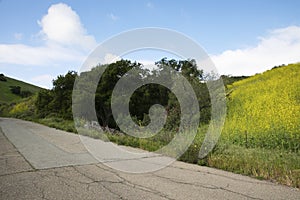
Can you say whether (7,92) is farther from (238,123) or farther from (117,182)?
(117,182)

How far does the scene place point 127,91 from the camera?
19750mm

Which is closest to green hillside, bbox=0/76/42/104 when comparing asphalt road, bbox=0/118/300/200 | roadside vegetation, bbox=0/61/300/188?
roadside vegetation, bbox=0/61/300/188

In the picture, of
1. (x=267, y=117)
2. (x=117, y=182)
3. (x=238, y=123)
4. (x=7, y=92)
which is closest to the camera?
(x=117, y=182)

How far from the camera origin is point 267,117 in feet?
36.4

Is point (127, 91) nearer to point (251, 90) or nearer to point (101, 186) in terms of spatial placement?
point (251, 90)

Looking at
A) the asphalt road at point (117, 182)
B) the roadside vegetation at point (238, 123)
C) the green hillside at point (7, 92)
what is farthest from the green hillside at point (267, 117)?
the green hillside at point (7, 92)

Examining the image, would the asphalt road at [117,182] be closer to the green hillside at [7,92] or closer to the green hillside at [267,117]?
the green hillside at [267,117]

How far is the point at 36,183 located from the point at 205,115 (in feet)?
34.8

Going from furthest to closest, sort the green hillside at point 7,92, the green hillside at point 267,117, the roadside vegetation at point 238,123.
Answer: the green hillside at point 7,92
the green hillside at point 267,117
the roadside vegetation at point 238,123

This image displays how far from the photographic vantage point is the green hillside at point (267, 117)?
344 inches

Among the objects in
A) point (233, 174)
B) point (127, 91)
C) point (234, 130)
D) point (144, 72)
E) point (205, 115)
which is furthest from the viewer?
point (144, 72)

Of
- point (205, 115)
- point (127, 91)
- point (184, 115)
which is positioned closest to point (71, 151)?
point (184, 115)

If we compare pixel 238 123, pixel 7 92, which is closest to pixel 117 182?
pixel 238 123

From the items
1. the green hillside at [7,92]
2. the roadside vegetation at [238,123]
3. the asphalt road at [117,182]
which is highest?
the green hillside at [7,92]
